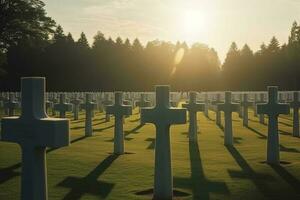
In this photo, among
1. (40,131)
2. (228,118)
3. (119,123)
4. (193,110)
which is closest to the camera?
(40,131)

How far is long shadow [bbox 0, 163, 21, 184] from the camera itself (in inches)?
413

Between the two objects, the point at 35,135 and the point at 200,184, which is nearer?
the point at 35,135

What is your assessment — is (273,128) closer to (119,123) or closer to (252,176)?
(252,176)

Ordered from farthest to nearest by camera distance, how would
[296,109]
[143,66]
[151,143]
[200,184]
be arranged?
[143,66] < [296,109] < [151,143] < [200,184]

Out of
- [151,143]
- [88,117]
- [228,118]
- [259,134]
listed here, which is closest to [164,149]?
[228,118]

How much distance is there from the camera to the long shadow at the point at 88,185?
9.10 metres

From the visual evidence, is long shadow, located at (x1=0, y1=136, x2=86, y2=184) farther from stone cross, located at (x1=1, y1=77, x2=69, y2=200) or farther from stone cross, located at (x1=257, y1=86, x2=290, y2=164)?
stone cross, located at (x1=257, y1=86, x2=290, y2=164)

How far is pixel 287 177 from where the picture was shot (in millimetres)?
10797

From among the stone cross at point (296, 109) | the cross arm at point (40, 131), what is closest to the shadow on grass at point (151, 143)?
the stone cross at point (296, 109)

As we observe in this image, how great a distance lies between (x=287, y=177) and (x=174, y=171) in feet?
7.82

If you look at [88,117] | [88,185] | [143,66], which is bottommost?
[88,185]

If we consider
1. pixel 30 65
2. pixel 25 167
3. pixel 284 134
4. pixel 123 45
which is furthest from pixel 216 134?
pixel 123 45

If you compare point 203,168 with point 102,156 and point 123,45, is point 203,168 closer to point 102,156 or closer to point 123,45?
point 102,156

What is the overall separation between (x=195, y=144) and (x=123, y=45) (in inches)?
3206
